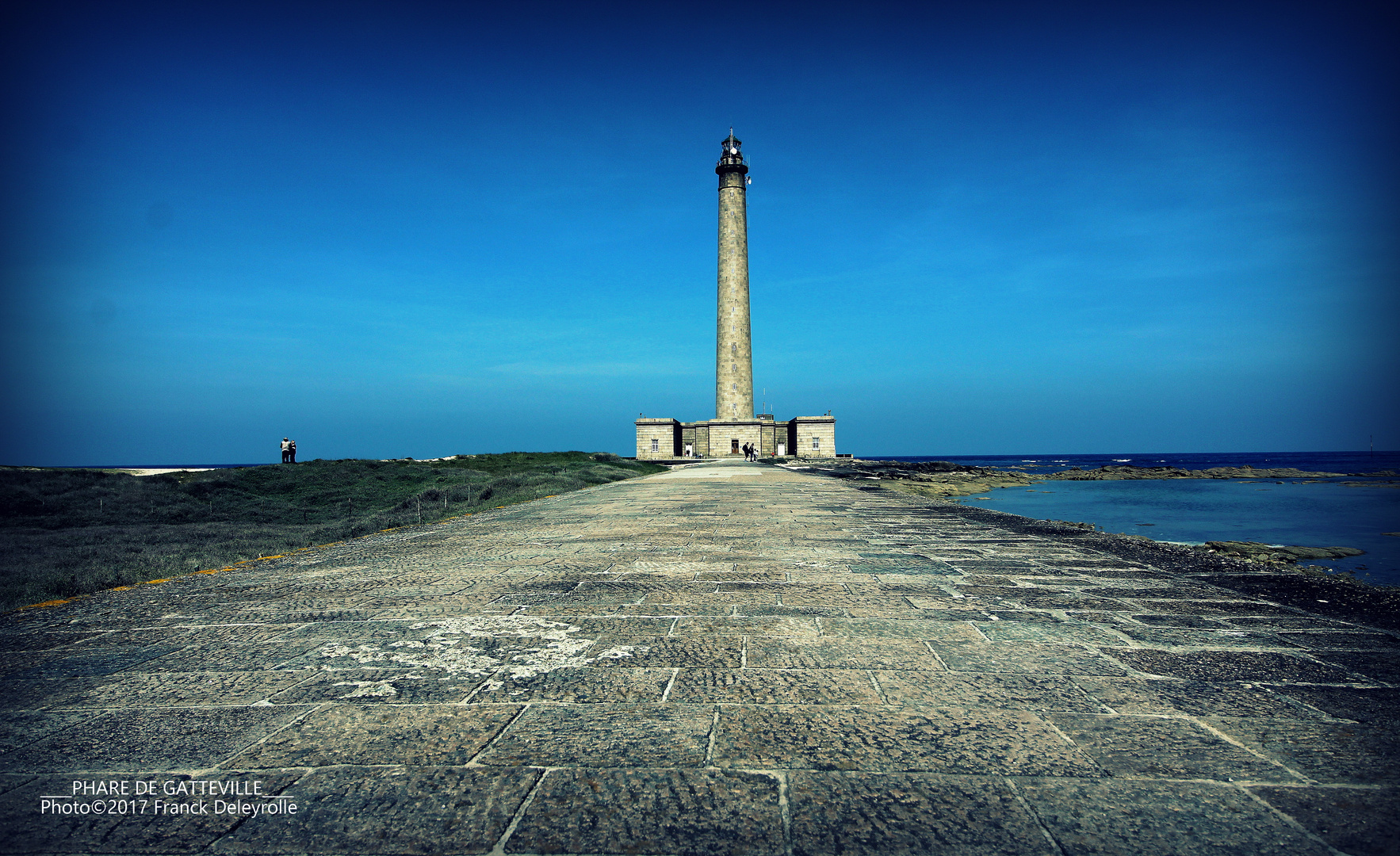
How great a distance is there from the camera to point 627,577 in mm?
5230

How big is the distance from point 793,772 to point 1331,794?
1.58 meters

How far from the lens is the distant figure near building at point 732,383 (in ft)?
155

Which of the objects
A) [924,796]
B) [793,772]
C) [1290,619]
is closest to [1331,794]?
[924,796]

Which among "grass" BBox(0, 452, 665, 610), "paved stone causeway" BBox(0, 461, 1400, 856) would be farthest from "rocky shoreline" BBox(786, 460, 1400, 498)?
"paved stone causeway" BBox(0, 461, 1400, 856)

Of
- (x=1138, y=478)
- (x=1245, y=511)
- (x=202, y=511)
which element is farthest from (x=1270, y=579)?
(x=1138, y=478)

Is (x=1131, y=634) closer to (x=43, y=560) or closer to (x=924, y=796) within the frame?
(x=924, y=796)

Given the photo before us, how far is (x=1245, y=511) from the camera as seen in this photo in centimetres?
2327

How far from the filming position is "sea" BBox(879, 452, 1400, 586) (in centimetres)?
1477

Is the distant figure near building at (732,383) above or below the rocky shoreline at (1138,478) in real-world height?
above

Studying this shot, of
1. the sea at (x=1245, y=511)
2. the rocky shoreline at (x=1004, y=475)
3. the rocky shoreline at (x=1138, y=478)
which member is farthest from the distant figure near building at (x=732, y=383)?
the sea at (x=1245, y=511)

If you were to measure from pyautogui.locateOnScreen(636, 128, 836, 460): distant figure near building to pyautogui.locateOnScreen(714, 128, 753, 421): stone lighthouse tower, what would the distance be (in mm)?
56

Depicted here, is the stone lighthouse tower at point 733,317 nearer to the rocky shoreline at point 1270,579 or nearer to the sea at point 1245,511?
the sea at point 1245,511

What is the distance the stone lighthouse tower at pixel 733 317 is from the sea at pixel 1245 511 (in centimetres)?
2011

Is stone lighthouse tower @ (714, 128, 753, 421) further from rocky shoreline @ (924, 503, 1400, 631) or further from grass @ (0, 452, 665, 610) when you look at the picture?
rocky shoreline @ (924, 503, 1400, 631)
